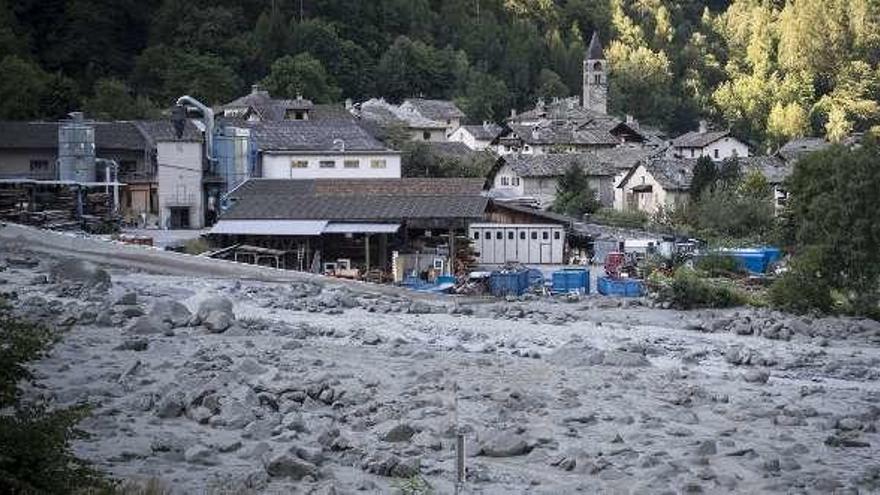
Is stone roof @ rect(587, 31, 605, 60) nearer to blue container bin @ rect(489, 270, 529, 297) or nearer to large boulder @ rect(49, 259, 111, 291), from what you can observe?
blue container bin @ rect(489, 270, 529, 297)

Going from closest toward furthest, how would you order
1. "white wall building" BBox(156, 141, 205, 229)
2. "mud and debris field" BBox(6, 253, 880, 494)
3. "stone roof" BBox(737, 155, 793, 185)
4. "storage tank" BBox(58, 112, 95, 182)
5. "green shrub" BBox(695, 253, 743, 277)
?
"mud and debris field" BBox(6, 253, 880, 494) → "green shrub" BBox(695, 253, 743, 277) → "white wall building" BBox(156, 141, 205, 229) → "storage tank" BBox(58, 112, 95, 182) → "stone roof" BBox(737, 155, 793, 185)

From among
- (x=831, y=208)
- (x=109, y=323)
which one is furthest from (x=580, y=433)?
(x=831, y=208)

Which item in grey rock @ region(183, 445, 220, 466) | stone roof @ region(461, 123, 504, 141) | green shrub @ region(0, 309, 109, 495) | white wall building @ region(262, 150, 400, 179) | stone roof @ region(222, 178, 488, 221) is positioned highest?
stone roof @ region(461, 123, 504, 141)

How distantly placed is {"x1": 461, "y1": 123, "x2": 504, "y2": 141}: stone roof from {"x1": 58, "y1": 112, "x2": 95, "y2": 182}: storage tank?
1281 inches

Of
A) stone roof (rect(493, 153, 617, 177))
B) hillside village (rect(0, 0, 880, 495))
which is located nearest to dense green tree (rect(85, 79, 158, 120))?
hillside village (rect(0, 0, 880, 495))

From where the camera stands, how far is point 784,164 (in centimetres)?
5450

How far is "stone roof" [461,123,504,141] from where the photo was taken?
71.3 m

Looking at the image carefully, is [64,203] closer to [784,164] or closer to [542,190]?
[542,190]

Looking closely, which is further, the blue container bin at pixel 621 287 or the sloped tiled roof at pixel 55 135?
the sloped tiled roof at pixel 55 135

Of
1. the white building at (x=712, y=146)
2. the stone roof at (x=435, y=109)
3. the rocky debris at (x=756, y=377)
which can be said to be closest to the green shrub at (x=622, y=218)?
Result: the white building at (x=712, y=146)

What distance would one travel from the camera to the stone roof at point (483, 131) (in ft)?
234

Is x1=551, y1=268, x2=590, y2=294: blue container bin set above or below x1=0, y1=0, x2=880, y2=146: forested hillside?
below

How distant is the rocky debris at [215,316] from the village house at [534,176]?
2714 centimetres

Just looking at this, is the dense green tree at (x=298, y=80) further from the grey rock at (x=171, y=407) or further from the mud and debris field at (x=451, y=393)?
the grey rock at (x=171, y=407)
